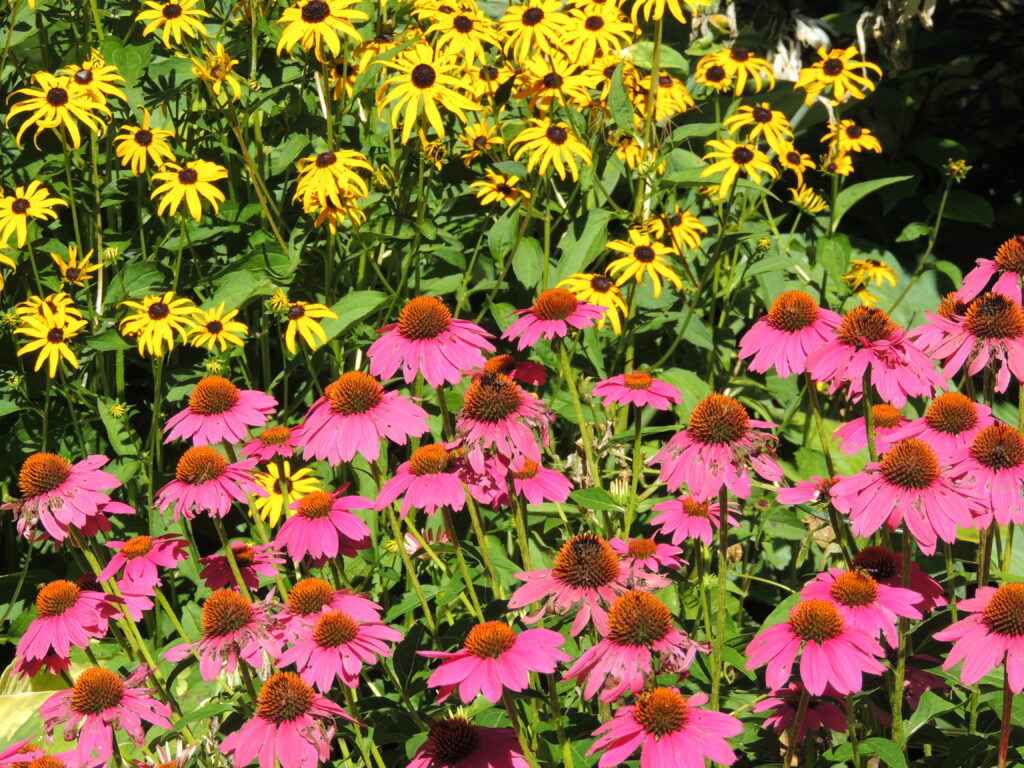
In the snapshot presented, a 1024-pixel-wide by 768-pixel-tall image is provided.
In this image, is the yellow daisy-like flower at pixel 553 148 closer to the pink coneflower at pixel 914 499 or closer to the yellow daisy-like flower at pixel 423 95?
the yellow daisy-like flower at pixel 423 95

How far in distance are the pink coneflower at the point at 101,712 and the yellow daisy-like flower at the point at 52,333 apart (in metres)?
1.09

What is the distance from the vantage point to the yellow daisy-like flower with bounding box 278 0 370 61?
2654mm


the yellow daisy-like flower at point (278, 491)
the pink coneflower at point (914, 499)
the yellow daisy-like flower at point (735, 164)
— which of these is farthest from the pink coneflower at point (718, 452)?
the yellow daisy-like flower at point (735, 164)

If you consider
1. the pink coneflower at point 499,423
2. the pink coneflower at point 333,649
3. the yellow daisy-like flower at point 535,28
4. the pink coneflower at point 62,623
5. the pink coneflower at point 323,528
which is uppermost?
the yellow daisy-like flower at point 535,28

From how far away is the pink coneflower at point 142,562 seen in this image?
6.09 feet

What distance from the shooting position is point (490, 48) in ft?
11.7

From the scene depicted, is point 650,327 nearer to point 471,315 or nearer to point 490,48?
point 471,315

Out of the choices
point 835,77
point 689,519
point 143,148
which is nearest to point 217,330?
point 143,148

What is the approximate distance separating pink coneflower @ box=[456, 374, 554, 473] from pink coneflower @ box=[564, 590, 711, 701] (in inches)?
10.3

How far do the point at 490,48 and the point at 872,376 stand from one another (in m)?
2.25

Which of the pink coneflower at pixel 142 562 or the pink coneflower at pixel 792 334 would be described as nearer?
the pink coneflower at pixel 792 334

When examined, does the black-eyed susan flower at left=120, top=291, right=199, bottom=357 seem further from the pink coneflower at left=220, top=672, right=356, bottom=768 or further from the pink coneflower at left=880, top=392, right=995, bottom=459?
the pink coneflower at left=880, top=392, right=995, bottom=459

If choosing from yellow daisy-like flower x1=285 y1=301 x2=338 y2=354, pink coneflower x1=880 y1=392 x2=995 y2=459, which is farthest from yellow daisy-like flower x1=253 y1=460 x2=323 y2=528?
pink coneflower x1=880 y1=392 x2=995 y2=459

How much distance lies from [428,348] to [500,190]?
1.36 meters
